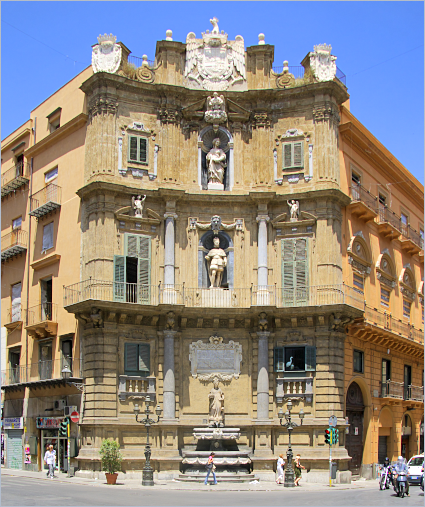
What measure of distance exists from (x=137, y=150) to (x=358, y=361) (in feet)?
51.8

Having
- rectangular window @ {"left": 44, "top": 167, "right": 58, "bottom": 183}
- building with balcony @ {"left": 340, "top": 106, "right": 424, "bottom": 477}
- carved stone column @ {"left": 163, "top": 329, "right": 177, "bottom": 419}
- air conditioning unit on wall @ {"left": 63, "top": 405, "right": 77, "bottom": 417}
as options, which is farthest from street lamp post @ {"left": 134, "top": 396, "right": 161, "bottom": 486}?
rectangular window @ {"left": 44, "top": 167, "right": 58, "bottom": 183}

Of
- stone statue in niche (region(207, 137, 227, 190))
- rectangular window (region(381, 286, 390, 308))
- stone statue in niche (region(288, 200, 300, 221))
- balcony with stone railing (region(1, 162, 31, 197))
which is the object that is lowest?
rectangular window (region(381, 286, 390, 308))

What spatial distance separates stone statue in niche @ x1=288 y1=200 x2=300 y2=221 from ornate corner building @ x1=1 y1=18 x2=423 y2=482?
79 mm

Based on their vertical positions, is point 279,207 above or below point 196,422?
above

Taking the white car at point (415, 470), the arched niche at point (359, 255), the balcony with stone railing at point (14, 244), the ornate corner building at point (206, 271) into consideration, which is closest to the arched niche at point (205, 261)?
the ornate corner building at point (206, 271)

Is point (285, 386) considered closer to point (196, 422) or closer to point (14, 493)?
point (196, 422)

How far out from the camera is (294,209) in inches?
1432

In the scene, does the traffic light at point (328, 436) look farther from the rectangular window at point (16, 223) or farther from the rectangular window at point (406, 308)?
the rectangular window at point (16, 223)

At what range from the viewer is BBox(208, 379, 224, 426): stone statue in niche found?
3419cm

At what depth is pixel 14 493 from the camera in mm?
26547

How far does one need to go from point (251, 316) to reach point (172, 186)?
7.66m

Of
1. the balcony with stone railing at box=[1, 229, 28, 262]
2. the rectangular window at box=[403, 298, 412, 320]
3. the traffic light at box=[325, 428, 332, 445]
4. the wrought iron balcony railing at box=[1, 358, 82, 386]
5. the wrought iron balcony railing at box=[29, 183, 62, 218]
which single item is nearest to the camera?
the traffic light at box=[325, 428, 332, 445]

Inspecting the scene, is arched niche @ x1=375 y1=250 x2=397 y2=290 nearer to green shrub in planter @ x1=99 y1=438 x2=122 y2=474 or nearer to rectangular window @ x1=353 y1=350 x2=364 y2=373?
rectangular window @ x1=353 y1=350 x2=364 y2=373

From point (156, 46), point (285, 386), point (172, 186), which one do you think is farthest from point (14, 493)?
point (156, 46)
